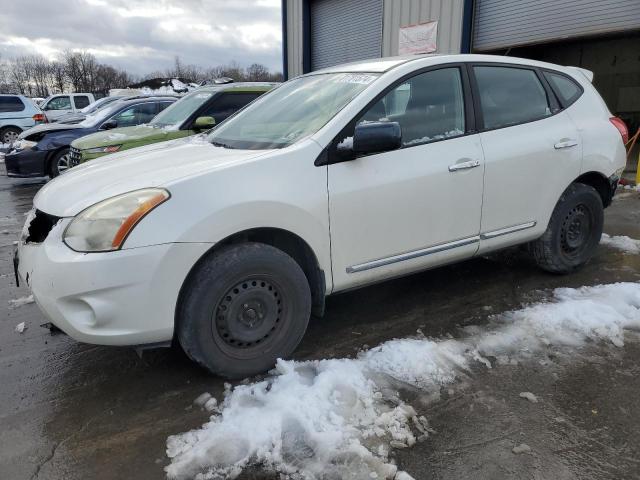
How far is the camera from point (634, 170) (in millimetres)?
10602

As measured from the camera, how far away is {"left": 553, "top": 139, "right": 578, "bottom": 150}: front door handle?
390 cm

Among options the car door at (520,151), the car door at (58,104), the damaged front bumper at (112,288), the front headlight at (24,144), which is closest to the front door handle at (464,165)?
the car door at (520,151)

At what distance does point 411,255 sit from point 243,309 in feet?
3.89

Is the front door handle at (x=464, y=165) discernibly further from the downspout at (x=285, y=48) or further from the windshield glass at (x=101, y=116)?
the downspout at (x=285, y=48)

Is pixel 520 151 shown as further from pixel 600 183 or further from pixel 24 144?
pixel 24 144

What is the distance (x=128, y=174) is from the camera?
284 cm

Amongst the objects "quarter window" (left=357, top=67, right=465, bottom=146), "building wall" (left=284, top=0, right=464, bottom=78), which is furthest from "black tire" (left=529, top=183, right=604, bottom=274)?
"building wall" (left=284, top=0, right=464, bottom=78)

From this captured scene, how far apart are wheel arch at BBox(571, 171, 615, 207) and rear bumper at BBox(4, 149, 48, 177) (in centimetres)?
938

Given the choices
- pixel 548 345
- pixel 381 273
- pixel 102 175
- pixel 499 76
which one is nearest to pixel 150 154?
pixel 102 175

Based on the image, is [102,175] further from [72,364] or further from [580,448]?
[580,448]

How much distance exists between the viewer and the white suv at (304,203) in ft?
8.11

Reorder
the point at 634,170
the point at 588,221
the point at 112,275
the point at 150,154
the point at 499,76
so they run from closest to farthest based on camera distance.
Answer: the point at 112,275, the point at 150,154, the point at 499,76, the point at 588,221, the point at 634,170

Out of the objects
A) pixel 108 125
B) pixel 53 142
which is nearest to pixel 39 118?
pixel 53 142

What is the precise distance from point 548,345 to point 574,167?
5.28ft
